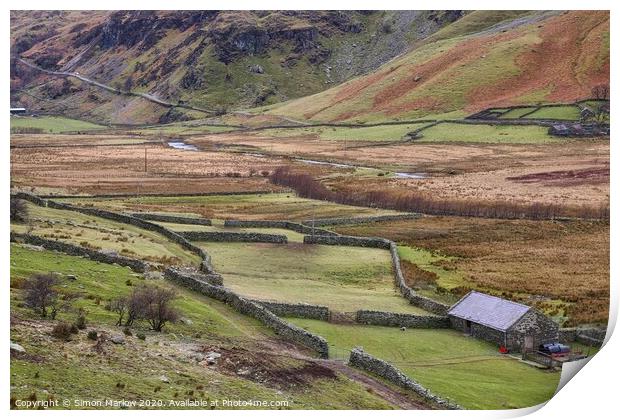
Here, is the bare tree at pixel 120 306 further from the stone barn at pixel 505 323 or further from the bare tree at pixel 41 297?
the stone barn at pixel 505 323

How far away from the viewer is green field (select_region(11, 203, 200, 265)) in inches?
1925

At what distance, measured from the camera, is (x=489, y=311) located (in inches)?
1610

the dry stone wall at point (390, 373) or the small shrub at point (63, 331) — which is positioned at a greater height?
the small shrub at point (63, 331)

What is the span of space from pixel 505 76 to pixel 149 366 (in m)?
162

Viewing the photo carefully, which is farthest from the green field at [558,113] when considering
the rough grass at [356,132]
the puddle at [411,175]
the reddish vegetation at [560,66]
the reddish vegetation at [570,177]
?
the reddish vegetation at [570,177]

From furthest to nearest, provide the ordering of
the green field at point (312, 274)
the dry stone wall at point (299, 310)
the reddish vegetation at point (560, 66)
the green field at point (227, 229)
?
the reddish vegetation at point (560, 66)
the green field at point (227, 229)
the green field at point (312, 274)
the dry stone wall at point (299, 310)

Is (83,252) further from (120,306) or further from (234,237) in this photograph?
(234,237)

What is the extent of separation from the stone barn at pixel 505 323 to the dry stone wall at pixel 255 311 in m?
10.3

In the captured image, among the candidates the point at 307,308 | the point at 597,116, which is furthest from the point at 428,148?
the point at 307,308

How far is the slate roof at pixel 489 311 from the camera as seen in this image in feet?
129

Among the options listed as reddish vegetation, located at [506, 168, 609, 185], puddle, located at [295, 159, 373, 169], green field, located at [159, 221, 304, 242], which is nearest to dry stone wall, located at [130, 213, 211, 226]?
green field, located at [159, 221, 304, 242]

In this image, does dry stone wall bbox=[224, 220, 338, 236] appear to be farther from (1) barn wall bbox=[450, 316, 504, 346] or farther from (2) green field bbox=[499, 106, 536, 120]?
(2) green field bbox=[499, 106, 536, 120]

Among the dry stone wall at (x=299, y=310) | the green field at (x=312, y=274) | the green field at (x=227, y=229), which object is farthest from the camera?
the green field at (x=227, y=229)

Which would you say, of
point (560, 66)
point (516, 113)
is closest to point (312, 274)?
point (516, 113)
